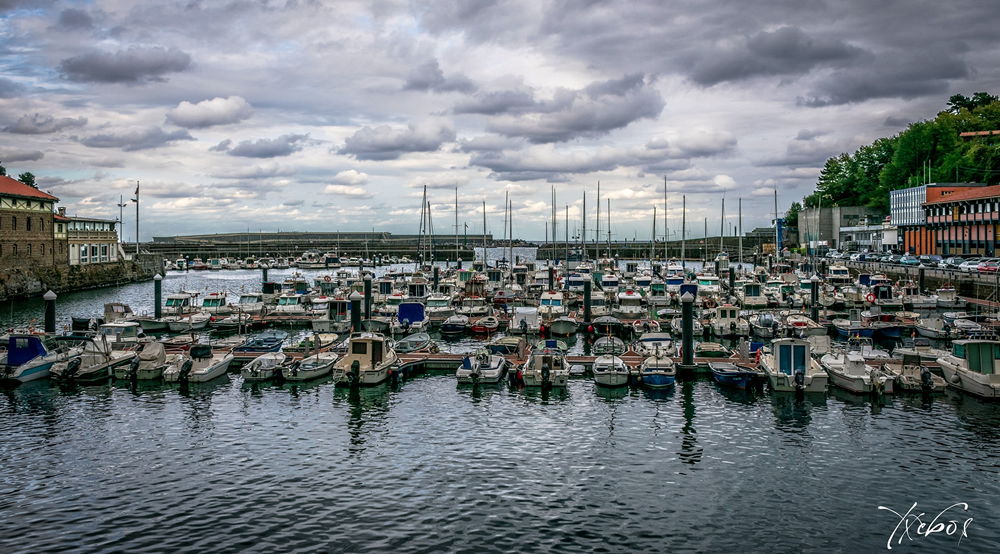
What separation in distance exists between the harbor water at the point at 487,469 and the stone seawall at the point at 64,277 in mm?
59008

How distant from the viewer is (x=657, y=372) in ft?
129

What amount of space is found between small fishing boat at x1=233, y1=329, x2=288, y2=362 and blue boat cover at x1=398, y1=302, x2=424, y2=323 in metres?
11.9

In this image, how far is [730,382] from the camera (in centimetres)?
3931

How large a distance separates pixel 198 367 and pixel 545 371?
19.7 meters

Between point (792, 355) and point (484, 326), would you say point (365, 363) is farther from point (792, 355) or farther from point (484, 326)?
point (792, 355)

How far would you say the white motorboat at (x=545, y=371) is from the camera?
129ft

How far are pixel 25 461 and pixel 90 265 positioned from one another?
96.5m

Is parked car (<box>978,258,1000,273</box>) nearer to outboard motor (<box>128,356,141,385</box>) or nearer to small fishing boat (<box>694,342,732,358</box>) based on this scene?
small fishing boat (<box>694,342,732,358</box>)

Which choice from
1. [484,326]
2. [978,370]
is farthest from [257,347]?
[978,370]

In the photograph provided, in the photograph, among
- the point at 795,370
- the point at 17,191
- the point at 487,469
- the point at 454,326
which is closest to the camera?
the point at 487,469

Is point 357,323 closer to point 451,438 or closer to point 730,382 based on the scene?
point 451,438

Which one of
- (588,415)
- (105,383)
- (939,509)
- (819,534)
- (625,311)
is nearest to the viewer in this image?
(819,534)

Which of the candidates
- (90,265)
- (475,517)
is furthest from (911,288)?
(90,265)
